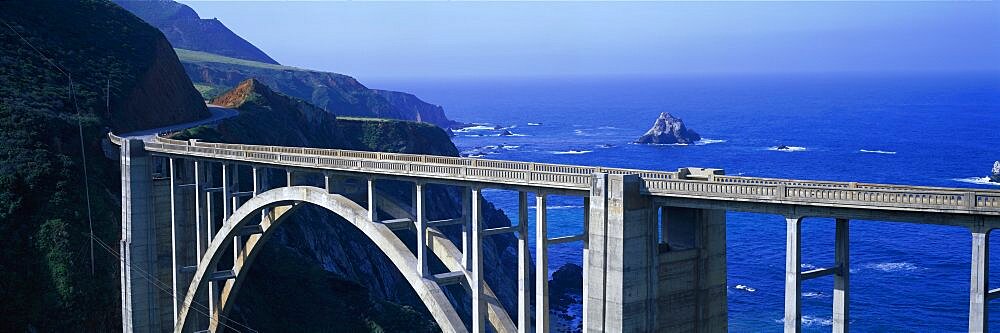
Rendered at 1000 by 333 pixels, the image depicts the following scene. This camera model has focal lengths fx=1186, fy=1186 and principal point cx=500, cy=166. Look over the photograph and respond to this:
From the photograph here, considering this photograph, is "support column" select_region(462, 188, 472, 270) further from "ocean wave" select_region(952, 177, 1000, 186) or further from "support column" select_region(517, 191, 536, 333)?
"ocean wave" select_region(952, 177, 1000, 186)

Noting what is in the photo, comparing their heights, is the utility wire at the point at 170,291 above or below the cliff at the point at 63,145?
below

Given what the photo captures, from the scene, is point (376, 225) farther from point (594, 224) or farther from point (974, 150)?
point (974, 150)

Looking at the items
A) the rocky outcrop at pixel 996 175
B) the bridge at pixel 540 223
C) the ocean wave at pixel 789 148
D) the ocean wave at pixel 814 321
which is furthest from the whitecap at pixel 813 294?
the ocean wave at pixel 789 148

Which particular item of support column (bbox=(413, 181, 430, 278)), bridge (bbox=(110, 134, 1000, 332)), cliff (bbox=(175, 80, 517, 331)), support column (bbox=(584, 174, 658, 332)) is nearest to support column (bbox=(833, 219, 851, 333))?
bridge (bbox=(110, 134, 1000, 332))

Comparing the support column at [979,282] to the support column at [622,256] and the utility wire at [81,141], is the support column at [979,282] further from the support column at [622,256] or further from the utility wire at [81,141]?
the utility wire at [81,141]

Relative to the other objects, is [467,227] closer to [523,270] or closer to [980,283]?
[523,270]

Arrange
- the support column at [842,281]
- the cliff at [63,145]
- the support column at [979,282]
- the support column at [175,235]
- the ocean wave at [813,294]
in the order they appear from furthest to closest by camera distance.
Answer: the ocean wave at [813,294], the cliff at [63,145], the support column at [175,235], the support column at [842,281], the support column at [979,282]

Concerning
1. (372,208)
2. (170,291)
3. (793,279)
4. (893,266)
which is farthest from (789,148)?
(793,279)
